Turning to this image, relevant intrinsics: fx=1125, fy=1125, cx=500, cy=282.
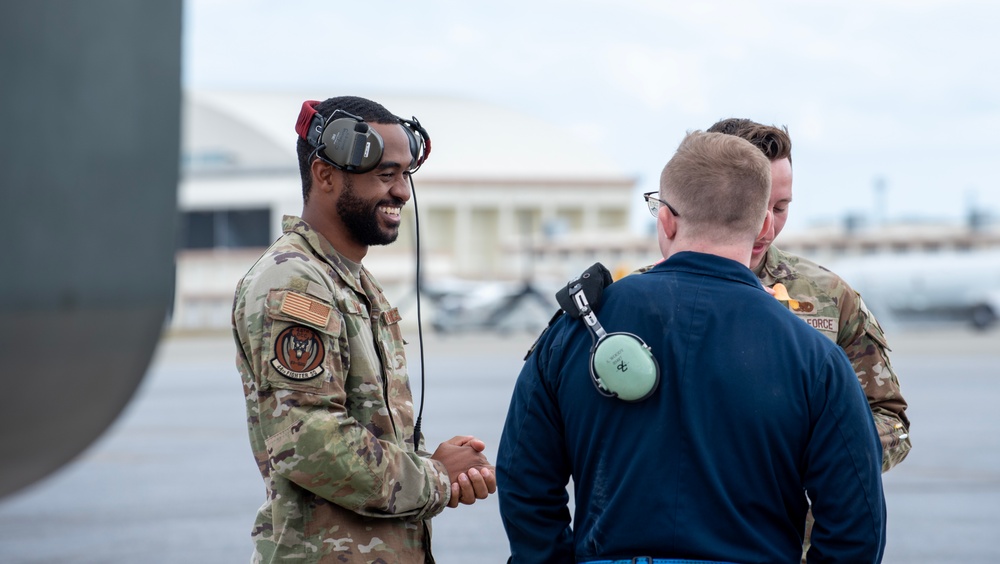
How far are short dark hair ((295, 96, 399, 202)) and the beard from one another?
0.36ft

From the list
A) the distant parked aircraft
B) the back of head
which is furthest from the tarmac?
the distant parked aircraft

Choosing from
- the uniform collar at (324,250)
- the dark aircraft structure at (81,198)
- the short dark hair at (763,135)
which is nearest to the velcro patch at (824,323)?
the short dark hair at (763,135)

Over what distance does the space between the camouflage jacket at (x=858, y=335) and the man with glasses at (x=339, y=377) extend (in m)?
1.02

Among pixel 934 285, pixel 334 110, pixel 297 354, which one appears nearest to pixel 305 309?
pixel 297 354

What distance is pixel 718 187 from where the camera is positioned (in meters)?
2.34

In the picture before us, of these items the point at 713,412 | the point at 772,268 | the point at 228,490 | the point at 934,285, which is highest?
the point at 772,268

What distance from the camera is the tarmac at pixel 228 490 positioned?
7.24 meters

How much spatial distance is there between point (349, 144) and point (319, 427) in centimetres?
71

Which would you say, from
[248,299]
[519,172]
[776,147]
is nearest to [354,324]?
[248,299]

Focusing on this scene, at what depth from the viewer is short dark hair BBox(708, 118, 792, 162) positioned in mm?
3072

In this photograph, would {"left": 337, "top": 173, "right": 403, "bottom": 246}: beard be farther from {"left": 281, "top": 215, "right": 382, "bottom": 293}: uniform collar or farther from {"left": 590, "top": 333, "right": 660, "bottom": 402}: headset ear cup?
{"left": 590, "top": 333, "right": 660, "bottom": 402}: headset ear cup

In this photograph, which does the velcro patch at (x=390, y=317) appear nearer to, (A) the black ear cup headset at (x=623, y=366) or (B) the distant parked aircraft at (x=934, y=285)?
(A) the black ear cup headset at (x=623, y=366)

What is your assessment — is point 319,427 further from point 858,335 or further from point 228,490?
point 228,490

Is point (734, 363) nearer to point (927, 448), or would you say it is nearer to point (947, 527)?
point (947, 527)
